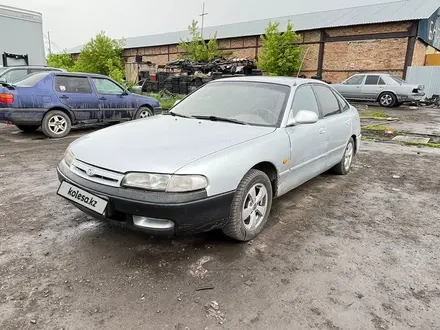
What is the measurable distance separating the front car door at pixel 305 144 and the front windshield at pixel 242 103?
7.0 inches

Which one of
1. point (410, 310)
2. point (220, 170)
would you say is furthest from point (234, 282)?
point (410, 310)

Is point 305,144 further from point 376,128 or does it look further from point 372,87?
point 372,87

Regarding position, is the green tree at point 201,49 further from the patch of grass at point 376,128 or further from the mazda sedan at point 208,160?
the mazda sedan at point 208,160

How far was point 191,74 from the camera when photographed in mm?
20969

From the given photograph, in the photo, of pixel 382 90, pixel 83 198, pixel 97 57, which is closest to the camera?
pixel 83 198

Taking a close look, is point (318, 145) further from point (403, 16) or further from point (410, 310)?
point (403, 16)

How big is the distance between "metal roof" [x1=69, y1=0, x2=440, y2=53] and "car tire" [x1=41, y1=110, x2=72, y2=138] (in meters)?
20.2

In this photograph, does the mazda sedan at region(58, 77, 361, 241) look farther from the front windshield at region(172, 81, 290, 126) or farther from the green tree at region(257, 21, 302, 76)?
the green tree at region(257, 21, 302, 76)

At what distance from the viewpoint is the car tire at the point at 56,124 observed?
7266 mm

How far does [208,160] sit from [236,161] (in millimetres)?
273

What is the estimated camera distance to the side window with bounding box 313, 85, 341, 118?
4195mm

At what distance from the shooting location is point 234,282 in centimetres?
240

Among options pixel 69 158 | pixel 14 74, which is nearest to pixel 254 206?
pixel 69 158

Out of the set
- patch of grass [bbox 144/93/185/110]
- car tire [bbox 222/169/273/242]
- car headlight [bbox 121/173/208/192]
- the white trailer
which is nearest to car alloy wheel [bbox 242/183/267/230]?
car tire [bbox 222/169/273/242]
